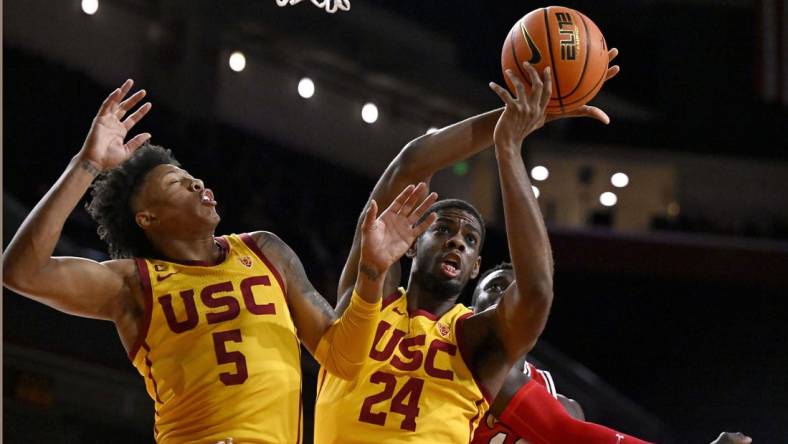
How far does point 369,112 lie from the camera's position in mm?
11039

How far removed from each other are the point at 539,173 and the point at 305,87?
10.7 ft

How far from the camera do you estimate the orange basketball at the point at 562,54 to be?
3.41m

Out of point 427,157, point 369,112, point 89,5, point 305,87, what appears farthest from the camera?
point 369,112

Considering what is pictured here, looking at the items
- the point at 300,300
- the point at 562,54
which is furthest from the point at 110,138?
the point at 562,54

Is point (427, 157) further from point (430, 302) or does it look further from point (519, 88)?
point (519, 88)

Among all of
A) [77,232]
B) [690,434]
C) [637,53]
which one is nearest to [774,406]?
[690,434]

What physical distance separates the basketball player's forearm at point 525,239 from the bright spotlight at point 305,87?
286 inches

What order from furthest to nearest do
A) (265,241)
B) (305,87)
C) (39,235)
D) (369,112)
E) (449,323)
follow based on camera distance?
(369,112) → (305,87) → (449,323) → (265,241) → (39,235)

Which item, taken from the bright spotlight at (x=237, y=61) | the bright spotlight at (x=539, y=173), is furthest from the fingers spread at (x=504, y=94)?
the bright spotlight at (x=539, y=173)

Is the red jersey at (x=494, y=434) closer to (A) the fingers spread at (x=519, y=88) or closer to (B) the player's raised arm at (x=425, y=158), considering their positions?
(B) the player's raised arm at (x=425, y=158)

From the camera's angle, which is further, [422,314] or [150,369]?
[422,314]

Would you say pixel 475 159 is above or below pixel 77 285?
below

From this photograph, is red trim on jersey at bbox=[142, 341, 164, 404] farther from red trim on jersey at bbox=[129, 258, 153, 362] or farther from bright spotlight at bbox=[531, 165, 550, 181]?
bright spotlight at bbox=[531, 165, 550, 181]

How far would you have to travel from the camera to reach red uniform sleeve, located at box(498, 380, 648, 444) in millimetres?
4032
